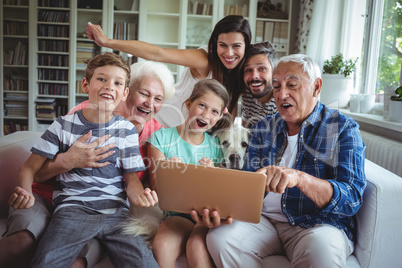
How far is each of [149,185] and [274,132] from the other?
608 millimetres

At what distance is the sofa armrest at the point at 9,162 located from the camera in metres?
1.49

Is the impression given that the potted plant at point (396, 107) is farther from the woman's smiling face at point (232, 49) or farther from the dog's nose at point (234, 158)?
the dog's nose at point (234, 158)

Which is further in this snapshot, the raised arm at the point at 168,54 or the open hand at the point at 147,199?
the raised arm at the point at 168,54

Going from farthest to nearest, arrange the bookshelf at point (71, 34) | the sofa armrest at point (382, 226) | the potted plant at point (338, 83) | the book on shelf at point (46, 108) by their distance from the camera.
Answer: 1. the book on shelf at point (46, 108)
2. the bookshelf at point (71, 34)
3. the potted plant at point (338, 83)
4. the sofa armrest at point (382, 226)

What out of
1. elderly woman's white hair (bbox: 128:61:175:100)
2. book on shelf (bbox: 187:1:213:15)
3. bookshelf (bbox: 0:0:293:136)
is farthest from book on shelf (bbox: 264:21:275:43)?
elderly woman's white hair (bbox: 128:61:175:100)

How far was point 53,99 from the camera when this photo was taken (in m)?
4.75

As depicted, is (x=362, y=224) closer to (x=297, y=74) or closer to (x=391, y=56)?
(x=297, y=74)

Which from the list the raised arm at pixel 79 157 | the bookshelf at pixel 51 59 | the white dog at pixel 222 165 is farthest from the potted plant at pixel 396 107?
the bookshelf at pixel 51 59

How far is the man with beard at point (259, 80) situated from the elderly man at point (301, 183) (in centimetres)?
35

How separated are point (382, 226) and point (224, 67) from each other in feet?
4.06

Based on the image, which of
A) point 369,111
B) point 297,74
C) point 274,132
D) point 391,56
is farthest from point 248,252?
point 391,56

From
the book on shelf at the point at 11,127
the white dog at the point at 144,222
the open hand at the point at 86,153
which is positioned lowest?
the book on shelf at the point at 11,127

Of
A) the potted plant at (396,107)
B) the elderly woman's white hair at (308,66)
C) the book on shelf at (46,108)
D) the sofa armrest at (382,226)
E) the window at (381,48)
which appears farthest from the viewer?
the book on shelf at (46,108)

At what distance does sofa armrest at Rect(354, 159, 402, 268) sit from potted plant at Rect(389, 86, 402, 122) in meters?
1.05
